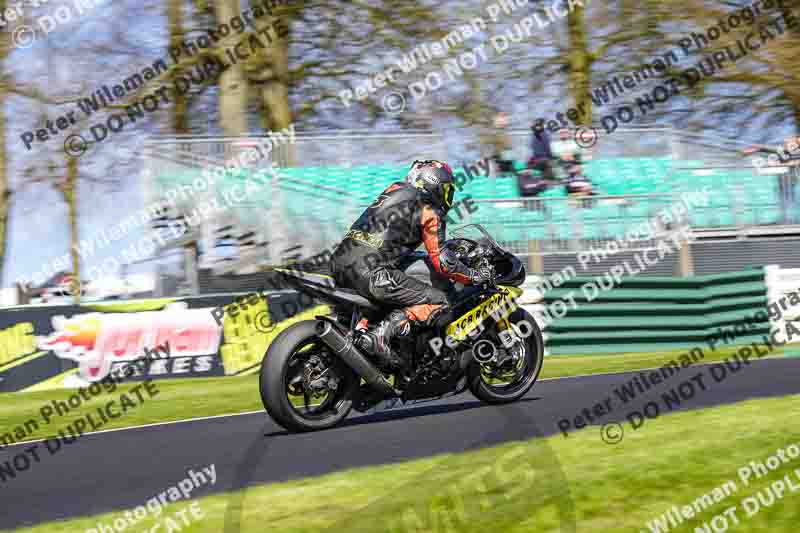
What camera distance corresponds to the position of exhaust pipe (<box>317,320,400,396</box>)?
6.33m

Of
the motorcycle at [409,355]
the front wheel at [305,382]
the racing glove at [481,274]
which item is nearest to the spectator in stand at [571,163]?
the motorcycle at [409,355]

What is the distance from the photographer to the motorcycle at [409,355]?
6.35 metres

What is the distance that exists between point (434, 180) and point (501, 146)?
929 centimetres

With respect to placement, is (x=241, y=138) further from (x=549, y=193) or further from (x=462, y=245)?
(x=462, y=245)

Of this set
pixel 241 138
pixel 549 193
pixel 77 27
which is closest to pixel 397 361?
pixel 549 193

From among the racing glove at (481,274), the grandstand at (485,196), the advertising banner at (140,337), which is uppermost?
the racing glove at (481,274)

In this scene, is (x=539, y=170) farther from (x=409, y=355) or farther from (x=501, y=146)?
(x=409, y=355)

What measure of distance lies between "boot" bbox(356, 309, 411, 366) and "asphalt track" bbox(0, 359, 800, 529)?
1.73ft

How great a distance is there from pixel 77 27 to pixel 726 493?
1689 centimetres

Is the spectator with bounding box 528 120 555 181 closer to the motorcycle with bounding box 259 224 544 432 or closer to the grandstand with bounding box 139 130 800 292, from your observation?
the grandstand with bounding box 139 130 800 292

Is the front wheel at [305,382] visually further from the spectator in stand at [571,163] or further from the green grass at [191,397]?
the spectator in stand at [571,163]

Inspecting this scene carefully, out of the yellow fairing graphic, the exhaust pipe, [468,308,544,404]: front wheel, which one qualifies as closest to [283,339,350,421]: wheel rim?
the exhaust pipe

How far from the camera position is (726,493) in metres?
4.16

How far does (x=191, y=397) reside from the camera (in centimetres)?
1116
